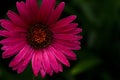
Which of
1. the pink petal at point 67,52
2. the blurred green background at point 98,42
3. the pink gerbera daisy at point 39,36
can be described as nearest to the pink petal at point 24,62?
the pink gerbera daisy at point 39,36

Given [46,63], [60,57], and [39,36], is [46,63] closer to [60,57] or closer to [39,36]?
[60,57]

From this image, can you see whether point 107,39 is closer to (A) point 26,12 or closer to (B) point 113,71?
(B) point 113,71

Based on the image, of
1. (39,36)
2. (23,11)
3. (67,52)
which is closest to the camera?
(23,11)

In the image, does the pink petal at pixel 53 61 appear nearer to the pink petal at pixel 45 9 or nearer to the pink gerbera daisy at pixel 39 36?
the pink gerbera daisy at pixel 39 36

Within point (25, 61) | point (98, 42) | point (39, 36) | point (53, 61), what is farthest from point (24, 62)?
point (98, 42)

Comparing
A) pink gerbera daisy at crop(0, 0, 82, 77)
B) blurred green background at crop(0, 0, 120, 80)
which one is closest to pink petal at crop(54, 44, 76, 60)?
Result: pink gerbera daisy at crop(0, 0, 82, 77)

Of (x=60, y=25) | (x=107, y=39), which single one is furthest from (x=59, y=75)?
(x=107, y=39)

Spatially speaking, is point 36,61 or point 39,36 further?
point 39,36

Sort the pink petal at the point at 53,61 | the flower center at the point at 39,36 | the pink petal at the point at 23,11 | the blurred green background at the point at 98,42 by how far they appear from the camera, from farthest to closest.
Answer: the blurred green background at the point at 98,42
the flower center at the point at 39,36
the pink petal at the point at 53,61
the pink petal at the point at 23,11
